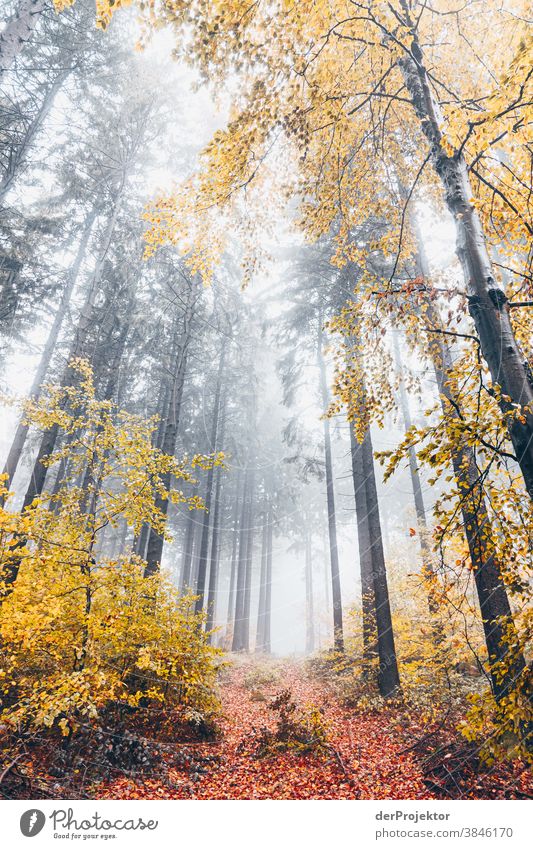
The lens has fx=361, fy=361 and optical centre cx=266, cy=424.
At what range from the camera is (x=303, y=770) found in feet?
14.4

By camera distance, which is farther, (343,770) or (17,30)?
(17,30)

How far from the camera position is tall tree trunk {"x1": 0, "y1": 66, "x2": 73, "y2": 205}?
8.14 metres

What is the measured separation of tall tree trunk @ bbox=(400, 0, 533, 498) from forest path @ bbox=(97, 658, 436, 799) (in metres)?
3.80

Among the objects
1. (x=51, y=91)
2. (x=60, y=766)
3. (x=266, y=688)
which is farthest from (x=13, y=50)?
(x=266, y=688)

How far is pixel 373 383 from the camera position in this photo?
3680mm

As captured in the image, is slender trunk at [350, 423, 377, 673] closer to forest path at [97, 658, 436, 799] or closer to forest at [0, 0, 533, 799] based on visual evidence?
forest at [0, 0, 533, 799]

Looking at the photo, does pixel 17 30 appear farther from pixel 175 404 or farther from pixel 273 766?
pixel 273 766

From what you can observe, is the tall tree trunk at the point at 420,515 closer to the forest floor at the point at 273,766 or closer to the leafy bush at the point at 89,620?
the forest floor at the point at 273,766

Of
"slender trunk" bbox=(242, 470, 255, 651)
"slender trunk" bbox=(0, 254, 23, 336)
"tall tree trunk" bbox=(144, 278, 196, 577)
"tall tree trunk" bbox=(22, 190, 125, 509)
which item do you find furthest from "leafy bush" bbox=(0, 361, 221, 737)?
"slender trunk" bbox=(242, 470, 255, 651)

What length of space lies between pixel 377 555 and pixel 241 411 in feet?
47.4
